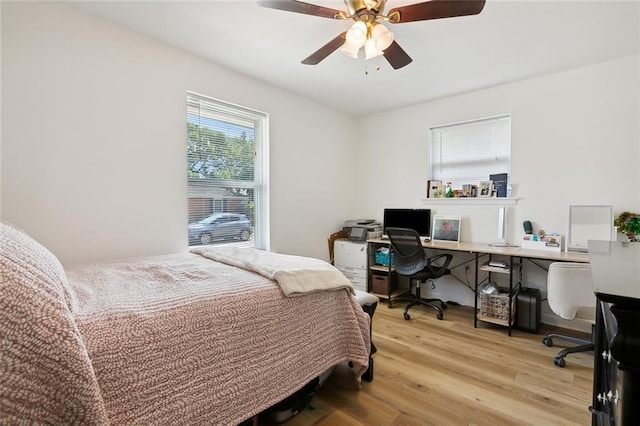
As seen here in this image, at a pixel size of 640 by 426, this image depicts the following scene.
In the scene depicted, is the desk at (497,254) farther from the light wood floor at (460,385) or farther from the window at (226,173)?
the window at (226,173)

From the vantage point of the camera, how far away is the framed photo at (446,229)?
11.1 ft

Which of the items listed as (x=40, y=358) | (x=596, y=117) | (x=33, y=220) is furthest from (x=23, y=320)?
(x=596, y=117)

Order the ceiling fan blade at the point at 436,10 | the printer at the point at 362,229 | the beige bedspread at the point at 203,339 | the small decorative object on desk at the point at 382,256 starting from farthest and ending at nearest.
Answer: the printer at the point at 362,229 < the small decorative object on desk at the point at 382,256 < the ceiling fan blade at the point at 436,10 < the beige bedspread at the point at 203,339

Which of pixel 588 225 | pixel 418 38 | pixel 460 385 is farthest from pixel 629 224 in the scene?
pixel 418 38

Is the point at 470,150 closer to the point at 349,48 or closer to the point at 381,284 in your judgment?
the point at 381,284

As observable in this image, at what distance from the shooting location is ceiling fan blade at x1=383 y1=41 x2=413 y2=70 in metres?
1.92

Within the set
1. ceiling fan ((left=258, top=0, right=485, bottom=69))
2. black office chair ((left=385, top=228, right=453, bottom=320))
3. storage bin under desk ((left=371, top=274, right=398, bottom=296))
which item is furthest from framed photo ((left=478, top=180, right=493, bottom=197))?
ceiling fan ((left=258, top=0, right=485, bottom=69))

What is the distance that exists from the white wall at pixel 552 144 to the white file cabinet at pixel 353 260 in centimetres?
92

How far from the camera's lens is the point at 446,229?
11.3ft

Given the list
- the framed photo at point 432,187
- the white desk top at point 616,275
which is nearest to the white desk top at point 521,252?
the framed photo at point 432,187

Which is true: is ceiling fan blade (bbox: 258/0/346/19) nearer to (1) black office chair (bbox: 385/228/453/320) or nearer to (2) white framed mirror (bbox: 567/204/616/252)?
(1) black office chair (bbox: 385/228/453/320)

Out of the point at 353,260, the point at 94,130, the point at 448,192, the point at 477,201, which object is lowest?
the point at 353,260

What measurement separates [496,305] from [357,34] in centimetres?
265

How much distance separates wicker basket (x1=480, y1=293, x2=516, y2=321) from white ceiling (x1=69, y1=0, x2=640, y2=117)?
2169mm
